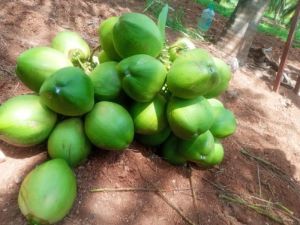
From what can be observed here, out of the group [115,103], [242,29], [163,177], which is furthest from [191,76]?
[242,29]

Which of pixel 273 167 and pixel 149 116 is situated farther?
pixel 273 167

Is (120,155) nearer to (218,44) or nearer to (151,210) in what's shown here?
(151,210)

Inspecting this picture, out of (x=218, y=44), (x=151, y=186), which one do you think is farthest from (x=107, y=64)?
(x=218, y=44)

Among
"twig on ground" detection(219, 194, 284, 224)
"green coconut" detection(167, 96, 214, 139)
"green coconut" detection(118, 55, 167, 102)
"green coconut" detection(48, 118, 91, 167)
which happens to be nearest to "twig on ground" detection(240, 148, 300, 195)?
"twig on ground" detection(219, 194, 284, 224)

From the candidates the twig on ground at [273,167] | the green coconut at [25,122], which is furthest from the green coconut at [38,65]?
the twig on ground at [273,167]

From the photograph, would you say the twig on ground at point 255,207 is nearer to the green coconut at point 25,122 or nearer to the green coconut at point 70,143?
the green coconut at point 70,143

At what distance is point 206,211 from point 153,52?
912 mm

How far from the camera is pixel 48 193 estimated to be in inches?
72.6

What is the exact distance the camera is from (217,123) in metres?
2.46

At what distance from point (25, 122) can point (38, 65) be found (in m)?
0.32

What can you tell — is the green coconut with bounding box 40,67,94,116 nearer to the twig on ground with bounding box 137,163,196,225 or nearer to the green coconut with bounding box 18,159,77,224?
the green coconut with bounding box 18,159,77,224

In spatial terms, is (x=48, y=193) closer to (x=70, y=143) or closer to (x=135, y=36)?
(x=70, y=143)

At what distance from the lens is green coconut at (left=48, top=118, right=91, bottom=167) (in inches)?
82.8

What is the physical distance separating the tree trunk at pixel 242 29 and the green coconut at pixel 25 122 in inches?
177
